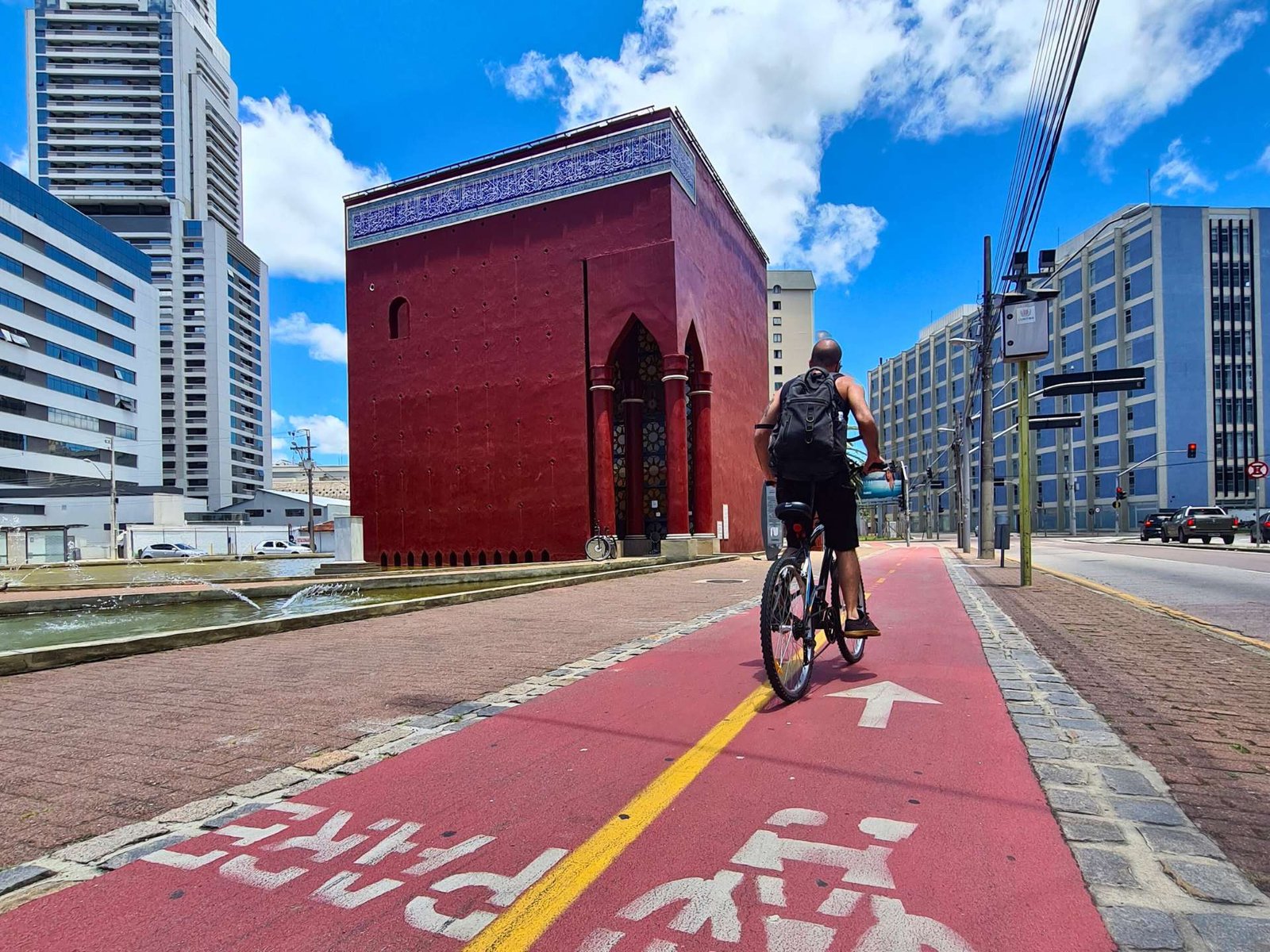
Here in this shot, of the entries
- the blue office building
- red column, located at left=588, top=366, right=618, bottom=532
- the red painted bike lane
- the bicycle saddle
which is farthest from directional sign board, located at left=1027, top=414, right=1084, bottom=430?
the blue office building

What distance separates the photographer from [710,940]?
1865 mm

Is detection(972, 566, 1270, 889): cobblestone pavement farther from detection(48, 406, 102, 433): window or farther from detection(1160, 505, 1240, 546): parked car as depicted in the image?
detection(48, 406, 102, 433): window

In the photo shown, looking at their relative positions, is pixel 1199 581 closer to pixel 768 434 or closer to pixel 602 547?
pixel 768 434

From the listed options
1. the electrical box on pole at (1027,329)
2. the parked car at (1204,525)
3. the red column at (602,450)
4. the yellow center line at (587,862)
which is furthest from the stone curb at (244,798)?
the parked car at (1204,525)

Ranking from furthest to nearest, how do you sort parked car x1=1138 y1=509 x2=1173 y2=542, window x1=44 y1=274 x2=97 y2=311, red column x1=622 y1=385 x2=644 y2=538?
window x1=44 y1=274 x2=97 y2=311 < parked car x1=1138 y1=509 x2=1173 y2=542 < red column x1=622 y1=385 x2=644 y2=538

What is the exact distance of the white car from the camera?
45.7 m

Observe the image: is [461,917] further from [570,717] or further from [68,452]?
[68,452]

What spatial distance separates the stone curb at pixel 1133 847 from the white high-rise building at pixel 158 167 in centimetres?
11259

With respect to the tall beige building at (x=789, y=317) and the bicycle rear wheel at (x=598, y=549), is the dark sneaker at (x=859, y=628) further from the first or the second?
the tall beige building at (x=789, y=317)

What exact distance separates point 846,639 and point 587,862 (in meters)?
3.23

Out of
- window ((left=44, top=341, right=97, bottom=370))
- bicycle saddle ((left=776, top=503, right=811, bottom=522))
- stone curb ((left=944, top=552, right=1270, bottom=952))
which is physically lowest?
stone curb ((left=944, top=552, right=1270, bottom=952))

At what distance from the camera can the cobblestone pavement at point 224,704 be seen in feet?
9.68

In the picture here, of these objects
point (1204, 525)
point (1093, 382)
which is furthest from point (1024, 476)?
point (1204, 525)

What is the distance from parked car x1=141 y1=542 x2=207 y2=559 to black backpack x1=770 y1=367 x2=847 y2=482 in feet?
142
